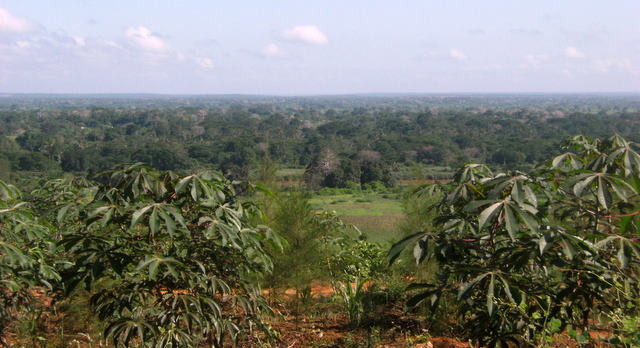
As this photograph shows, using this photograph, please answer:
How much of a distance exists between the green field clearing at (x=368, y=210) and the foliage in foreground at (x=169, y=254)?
592 inches

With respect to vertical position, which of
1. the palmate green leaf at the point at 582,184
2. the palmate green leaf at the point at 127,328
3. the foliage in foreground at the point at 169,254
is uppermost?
the palmate green leaf at the point at 582,184

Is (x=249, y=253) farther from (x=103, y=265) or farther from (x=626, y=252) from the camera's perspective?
(x=626, y=252)

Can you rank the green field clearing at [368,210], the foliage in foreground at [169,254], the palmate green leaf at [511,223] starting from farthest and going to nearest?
1. the green field clearing at [368,210]
2. the foliage in foreground at [169,254]
3. the palmate green leaf at [511,223]

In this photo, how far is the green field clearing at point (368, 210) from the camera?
19.9 meters

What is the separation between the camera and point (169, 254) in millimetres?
2232

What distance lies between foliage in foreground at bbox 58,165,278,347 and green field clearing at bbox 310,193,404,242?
15.0 metres

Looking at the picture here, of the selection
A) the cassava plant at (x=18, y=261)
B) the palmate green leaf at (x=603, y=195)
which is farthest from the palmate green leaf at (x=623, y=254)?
the cassava plant at (x=18, y=261)

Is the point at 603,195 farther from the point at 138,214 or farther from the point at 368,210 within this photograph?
the point at 368,210

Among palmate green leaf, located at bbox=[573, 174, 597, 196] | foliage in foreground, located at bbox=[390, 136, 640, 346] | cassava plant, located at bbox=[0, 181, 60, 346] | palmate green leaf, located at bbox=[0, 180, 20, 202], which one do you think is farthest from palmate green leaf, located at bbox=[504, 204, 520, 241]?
palmate green leaf, located at bbox=[0, 180, 20, 202]

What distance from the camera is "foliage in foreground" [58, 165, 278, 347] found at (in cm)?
199

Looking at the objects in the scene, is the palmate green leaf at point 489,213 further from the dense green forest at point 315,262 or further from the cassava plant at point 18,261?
the cassava plant at point 18,261

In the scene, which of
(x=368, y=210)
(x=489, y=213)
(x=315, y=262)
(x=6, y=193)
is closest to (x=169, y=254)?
(x=6, y=193)

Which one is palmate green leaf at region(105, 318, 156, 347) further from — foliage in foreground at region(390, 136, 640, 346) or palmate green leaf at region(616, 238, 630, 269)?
palmate green leaf at region(616, 238, 630, 269)

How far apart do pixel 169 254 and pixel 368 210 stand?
2447cm
